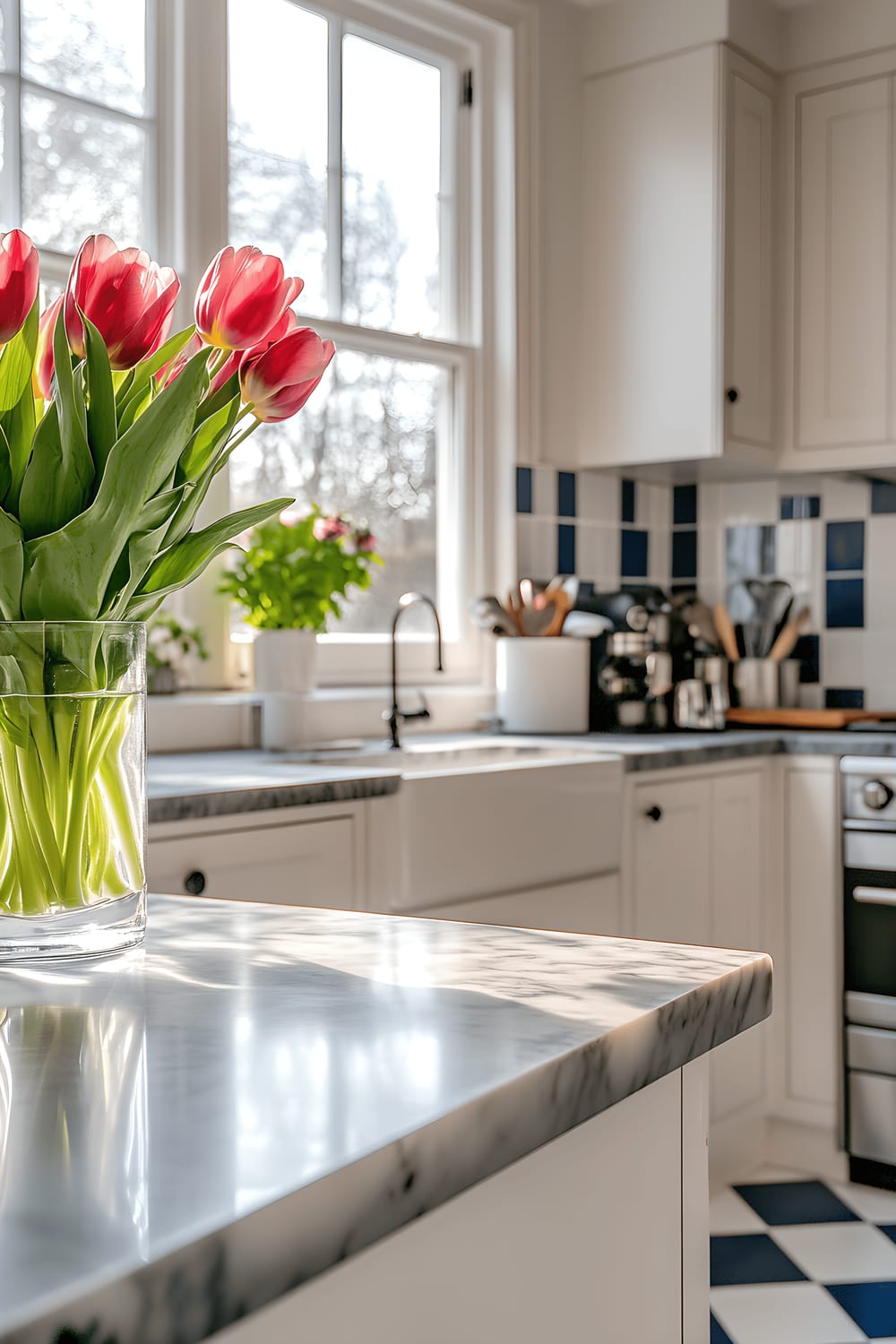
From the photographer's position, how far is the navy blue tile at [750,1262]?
2416 millimetres

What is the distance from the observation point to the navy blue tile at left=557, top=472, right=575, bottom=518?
3539mm

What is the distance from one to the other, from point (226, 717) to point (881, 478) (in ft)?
6.02

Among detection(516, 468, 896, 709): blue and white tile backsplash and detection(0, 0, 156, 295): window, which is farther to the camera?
detection(516, 468, 896, 709): blue and white tile backsplash

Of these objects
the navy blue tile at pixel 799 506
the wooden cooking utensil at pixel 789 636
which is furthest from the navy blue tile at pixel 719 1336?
the navy blue tile at pixel 799 506

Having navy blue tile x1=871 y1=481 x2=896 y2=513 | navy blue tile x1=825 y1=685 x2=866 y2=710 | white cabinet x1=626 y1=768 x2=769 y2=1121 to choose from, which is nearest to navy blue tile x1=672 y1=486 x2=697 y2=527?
navy blue tile x1=871 y1=481 x2=896 y2=513

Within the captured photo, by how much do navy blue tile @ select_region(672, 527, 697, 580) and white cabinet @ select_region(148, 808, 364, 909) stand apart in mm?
2096

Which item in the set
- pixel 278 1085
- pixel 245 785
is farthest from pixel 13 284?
pixel 245 785

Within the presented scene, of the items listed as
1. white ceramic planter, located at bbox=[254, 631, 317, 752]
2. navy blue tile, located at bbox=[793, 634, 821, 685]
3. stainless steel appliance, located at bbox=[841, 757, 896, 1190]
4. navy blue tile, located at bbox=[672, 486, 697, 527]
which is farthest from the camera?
navy blue tile, located at bbox=[672, 486, 697, 527]

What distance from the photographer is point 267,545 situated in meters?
2.56

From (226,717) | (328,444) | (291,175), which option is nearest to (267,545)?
(226,717)

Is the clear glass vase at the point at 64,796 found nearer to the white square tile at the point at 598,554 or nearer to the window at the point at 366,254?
the window at the point at 366,254

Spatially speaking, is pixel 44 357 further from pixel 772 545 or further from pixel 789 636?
pixel 772 545

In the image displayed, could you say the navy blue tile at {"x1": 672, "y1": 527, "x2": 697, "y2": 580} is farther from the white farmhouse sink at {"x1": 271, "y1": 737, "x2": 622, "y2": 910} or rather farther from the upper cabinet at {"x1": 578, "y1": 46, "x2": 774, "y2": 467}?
the white farmhouse sink at {"x1": 271, "y1": 737, "x2": 622, "y2": 910}

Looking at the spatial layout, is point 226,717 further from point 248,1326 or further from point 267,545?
point 248,1326
